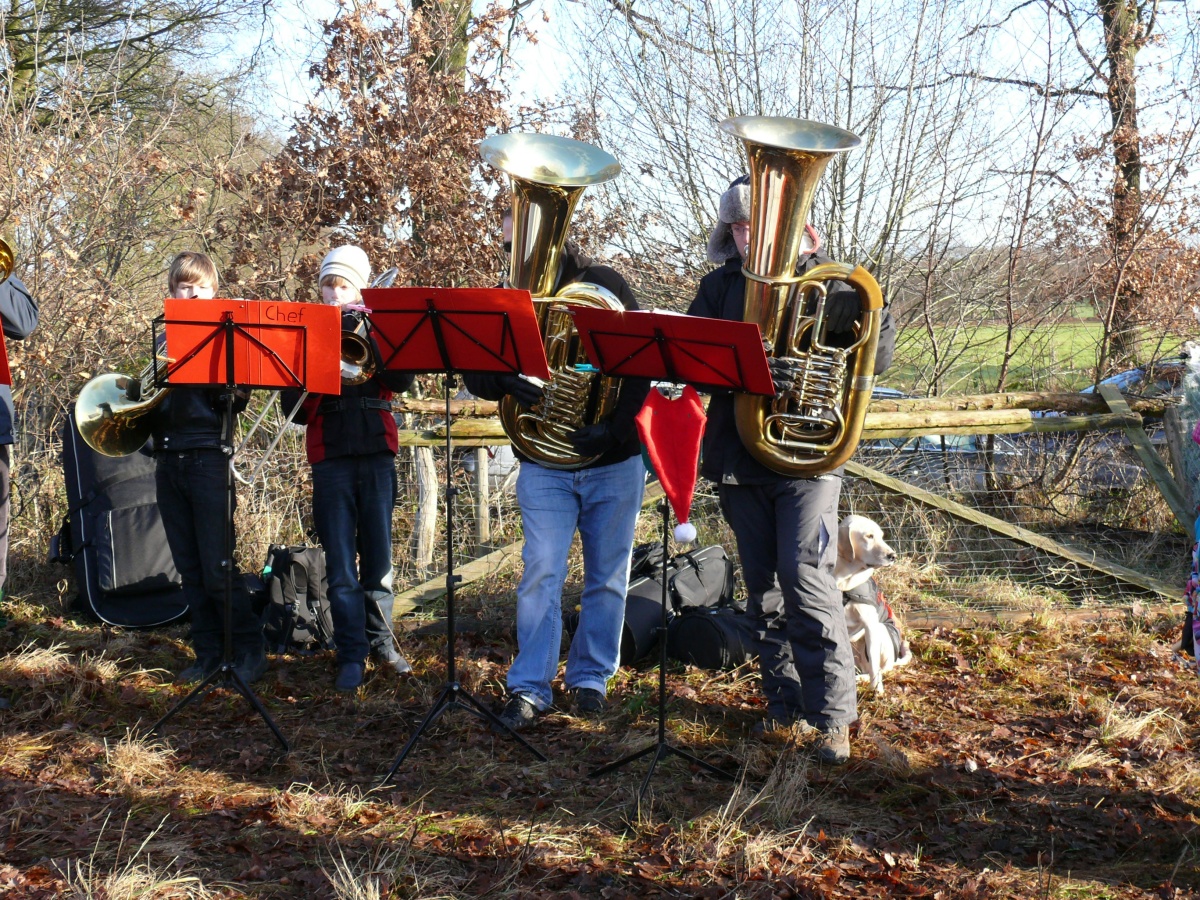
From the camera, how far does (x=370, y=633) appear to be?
4.95m

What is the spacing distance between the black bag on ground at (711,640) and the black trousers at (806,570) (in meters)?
0.82

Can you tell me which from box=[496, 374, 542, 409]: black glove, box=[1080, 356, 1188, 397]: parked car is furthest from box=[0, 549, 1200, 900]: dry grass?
box=[1080, 356, 1188, 397]: parked car

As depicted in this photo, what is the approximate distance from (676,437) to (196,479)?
2.21 metres

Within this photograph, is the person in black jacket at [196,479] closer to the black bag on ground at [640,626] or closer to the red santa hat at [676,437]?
the black bag on ground at [640,626]

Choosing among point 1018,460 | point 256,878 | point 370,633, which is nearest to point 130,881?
point 256,878

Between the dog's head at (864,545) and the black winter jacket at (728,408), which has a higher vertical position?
the black winter jacket at (728,408)

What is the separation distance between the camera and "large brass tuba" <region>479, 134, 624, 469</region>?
12.6ft

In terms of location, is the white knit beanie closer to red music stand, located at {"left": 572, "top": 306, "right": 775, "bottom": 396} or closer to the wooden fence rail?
the wooden fence rail

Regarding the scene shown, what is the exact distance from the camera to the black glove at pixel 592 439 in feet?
13.3

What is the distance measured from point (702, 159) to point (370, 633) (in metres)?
4.78

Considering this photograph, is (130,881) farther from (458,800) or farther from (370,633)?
(370,633)

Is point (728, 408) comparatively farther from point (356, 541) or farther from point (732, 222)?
point (356, 541)

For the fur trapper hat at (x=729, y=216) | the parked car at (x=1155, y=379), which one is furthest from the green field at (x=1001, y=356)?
the fur trapper hat at (x=729, y=216)

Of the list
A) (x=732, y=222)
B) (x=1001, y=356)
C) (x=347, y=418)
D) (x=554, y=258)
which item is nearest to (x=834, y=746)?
(x=732, y=222)
